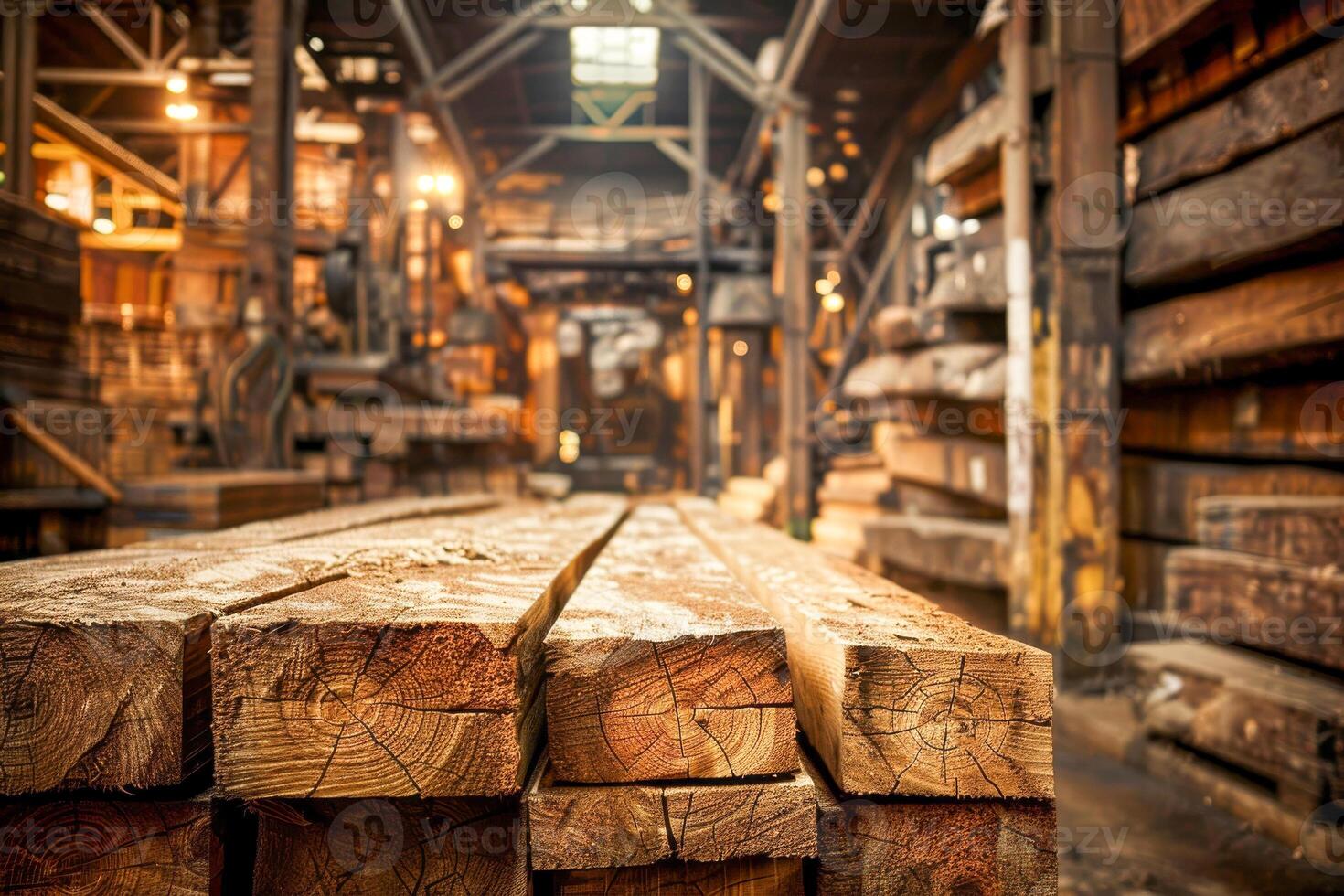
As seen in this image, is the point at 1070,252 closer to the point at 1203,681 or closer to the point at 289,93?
the point at 1203,681

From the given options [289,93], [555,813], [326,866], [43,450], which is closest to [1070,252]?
[555,813]

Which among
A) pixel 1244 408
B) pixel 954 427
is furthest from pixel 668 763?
pixel 954 427

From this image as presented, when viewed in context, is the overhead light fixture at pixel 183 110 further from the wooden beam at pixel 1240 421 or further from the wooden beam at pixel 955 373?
the wooden beam at pixel 1240 421

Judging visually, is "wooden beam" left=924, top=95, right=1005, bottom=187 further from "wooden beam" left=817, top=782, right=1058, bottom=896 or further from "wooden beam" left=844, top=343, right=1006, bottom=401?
"wooden beam" left=817, top=782, right=1058, bottom=896

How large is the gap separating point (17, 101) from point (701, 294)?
6.40m

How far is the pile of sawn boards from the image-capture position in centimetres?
92

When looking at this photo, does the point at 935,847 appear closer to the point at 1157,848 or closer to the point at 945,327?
the point at 1157,848

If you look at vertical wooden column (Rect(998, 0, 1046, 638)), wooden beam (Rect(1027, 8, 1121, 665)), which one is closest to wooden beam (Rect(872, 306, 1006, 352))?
vertical wooden column (Rect(998, 0, 1046, 638))

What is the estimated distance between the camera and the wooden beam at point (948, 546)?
131 inches

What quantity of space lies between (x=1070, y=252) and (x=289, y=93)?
5.33 metres

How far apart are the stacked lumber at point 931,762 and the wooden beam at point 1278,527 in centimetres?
166

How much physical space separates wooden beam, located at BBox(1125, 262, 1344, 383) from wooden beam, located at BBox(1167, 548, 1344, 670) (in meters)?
0.70

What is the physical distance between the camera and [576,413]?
1199 centimetres

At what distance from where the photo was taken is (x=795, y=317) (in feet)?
21.0
